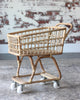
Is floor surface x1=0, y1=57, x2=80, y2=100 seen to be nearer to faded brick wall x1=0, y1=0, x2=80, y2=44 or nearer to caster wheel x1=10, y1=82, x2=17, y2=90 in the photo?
caster wheel x1=10, y1=82, x2=17, y2=90

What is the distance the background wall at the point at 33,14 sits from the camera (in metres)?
5.35

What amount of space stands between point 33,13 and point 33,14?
0.02m

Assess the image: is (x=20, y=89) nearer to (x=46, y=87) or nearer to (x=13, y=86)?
(x=13, y=86)

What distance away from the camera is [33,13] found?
213 inches

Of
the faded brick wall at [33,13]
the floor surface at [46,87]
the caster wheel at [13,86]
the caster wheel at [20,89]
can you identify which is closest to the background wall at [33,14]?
the faded brick wall at [33,13]

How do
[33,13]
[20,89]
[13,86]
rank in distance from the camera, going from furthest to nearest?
[33,13] < [13,86] < [20,89]

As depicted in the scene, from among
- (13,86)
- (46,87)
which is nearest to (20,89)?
(13,86)

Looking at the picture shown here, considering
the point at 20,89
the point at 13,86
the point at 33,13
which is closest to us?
the point at 20,89

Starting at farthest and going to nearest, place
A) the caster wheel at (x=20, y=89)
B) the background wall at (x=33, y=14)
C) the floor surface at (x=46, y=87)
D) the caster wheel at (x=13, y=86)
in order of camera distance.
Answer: the background wall at (x=33, y=14)
the caster wheel at (x=13, y=86)
the caster wheel at (x=20, y=89)
the floor surface at (x=46, y=87)

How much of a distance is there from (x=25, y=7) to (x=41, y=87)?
2.45 metres

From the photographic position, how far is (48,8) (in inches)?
214

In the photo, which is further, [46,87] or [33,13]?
[33,13]

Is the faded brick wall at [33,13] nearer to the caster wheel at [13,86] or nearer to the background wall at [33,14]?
the background wall at [33,14]

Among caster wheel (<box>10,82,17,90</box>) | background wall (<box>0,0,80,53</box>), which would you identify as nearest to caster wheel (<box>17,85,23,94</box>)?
caster wheel (<box>10,82,17,90</box>)
